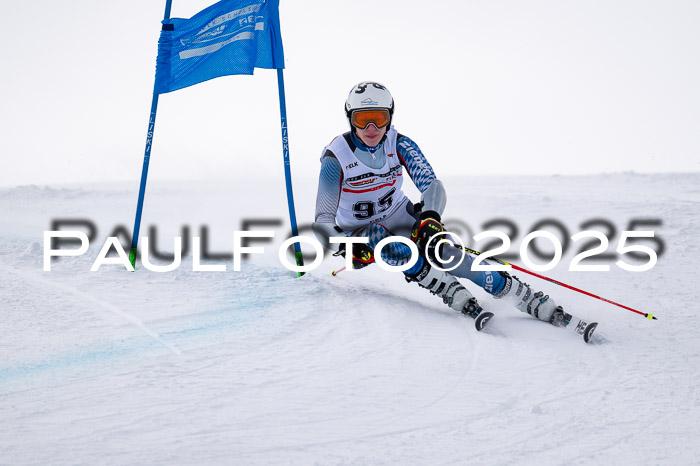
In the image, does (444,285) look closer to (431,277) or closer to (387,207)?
(431,277)

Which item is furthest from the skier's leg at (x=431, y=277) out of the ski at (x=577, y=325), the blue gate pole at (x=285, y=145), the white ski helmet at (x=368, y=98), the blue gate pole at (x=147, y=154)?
the blue gate pole at (x=147, y=154)

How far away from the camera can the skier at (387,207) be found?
495 cm

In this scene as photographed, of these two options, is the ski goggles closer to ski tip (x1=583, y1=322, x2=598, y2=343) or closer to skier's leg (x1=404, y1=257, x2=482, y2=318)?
skier's leg (x1=404, y1=257, x2=482, y2=318)

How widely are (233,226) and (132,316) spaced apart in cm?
551

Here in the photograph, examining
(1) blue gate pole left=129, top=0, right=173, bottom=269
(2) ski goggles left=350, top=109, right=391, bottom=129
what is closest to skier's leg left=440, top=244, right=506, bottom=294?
(2) ski goggles left=350, top=109, right=391, bottom=129

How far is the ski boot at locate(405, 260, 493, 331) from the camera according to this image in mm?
4887

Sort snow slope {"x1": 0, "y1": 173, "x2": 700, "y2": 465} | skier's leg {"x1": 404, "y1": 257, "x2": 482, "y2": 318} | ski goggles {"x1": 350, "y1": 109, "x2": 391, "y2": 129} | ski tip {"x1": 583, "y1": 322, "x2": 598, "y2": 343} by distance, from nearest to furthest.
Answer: snow slope {"x1": 0, "y1": 173, "x2": 700, "y2": 465} < ski tip {"x1": 583, "y1": 322, "x2": 598, "y2": 343} < skier's leg {"x1": 404, "y1": 257, "x2": 482, "y2": 318} < ski goggles {"x1": 350, "y1": 109, "x2": 391, "y2": 129}

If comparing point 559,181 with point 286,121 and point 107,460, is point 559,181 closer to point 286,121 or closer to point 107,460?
point 286,121

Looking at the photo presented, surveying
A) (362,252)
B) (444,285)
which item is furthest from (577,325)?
(362,252)

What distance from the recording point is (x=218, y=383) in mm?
3359

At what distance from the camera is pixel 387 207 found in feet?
18.1

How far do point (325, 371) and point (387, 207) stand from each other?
221cm

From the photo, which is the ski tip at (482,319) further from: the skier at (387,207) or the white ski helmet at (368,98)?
the white ski helmet at (368,98)

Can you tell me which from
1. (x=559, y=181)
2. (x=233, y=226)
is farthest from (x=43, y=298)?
(x=559, y=181)
